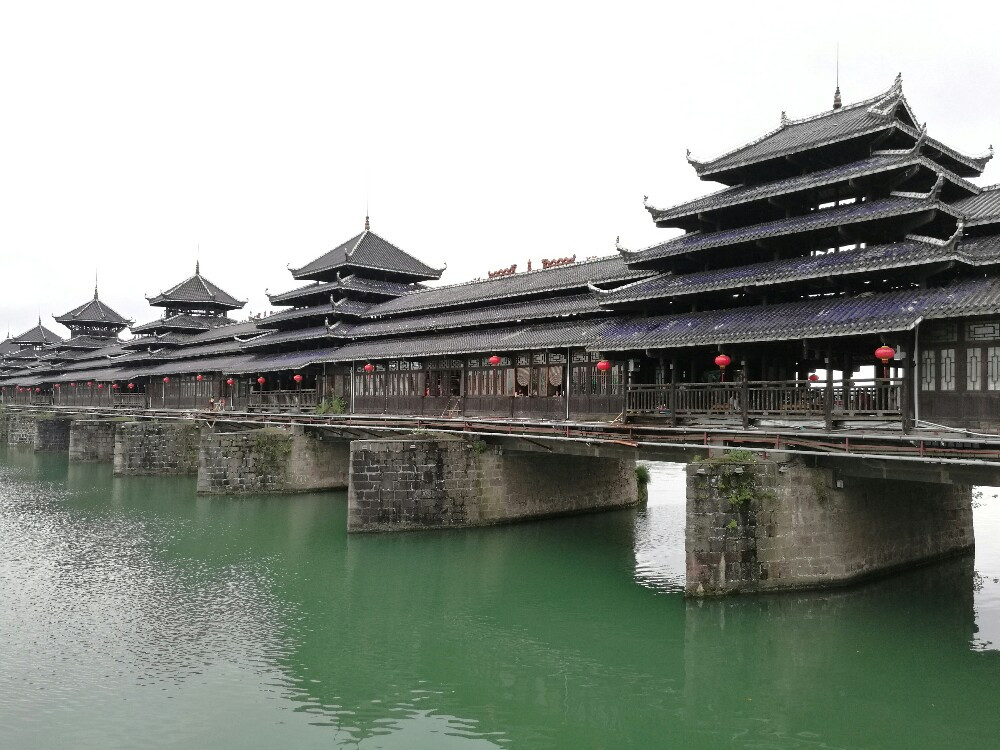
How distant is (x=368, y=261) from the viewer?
159 feet

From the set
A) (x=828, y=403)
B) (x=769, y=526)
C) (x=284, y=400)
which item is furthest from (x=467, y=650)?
(x=284, y=400)

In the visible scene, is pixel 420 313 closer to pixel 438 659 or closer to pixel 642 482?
pixel 642 482

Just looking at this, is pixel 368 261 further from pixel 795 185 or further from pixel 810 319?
pixel 810 319

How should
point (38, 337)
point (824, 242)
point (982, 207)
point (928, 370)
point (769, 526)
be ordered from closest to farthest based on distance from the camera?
1. point (928, 370)
2. point (769, 526)
3. point (982, 207)
4. point (824, 242)
5. point (38, 337)

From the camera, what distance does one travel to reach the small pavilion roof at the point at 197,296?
65.8 metres

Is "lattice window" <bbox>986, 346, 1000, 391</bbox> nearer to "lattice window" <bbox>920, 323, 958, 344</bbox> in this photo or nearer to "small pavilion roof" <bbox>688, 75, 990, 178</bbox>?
"lattice window" <bbox>920, 323, 958, 344</bbox>

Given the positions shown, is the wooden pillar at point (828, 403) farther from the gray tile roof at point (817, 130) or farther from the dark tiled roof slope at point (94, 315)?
the dark tiled roof slope at point (94, 315)

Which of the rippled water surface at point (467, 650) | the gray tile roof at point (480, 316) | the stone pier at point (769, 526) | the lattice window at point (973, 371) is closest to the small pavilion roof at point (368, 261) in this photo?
the gray tile roof at point (480, 316)

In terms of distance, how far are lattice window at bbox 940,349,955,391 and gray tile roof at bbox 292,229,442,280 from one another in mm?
35769

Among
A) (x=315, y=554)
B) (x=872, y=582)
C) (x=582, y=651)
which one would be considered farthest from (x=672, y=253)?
(x=315, y=554)

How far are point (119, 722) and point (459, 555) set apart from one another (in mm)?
13050

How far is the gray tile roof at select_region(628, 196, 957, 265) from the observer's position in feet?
63.4

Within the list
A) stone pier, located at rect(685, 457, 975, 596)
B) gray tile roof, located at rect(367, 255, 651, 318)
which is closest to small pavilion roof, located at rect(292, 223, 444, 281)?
gray tile roof, located at rect(367, 255, 651, 318)

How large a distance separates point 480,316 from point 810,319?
1859 centimetres
